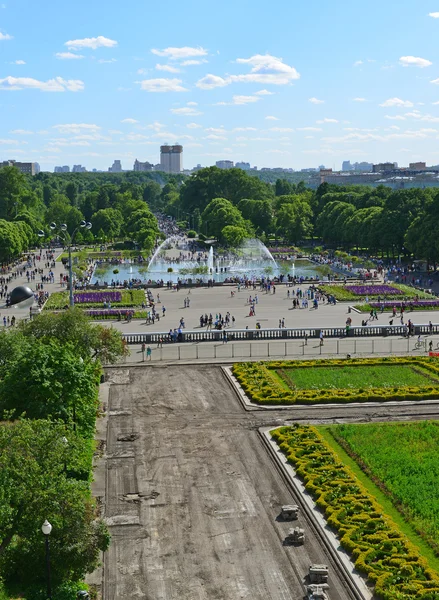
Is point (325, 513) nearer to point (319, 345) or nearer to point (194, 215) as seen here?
point (319, 345)

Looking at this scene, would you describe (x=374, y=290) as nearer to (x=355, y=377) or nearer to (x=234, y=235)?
(x=355, y=377)

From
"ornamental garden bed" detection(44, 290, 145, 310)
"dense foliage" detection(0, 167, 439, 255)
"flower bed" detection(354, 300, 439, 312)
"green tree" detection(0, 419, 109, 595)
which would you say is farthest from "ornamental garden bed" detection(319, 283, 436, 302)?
"green tree" detection(0, 419, 109, 595)

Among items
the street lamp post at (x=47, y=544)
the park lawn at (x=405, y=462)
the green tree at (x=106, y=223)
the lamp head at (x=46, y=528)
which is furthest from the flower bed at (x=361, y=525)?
the green tree at (x=106, y=223)

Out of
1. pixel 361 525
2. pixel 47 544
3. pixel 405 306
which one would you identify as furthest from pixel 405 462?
pixel 405 306

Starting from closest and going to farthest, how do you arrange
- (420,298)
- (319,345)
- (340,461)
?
(340,461), (319,345), (420,298)

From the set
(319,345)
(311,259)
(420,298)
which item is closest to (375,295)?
(420,298)

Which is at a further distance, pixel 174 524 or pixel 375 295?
pixel 375 295

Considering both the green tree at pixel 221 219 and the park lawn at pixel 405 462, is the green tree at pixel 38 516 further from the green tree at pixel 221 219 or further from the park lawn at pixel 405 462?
the green tree at pixel 221 219

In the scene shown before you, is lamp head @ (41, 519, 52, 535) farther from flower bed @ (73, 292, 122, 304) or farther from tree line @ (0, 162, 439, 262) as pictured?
tree line @ (0, 162, 439, 262)
